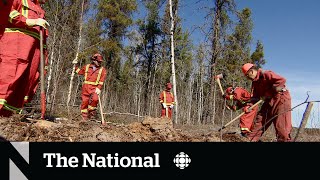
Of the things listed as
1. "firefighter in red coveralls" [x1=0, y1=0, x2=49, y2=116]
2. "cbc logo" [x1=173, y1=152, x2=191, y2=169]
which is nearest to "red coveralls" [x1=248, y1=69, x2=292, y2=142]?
"cbc logo" [x1=173, y1=152, x2=191, y2=169]

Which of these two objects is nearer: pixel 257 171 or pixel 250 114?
pixel 257 171

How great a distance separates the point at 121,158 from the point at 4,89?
281 cm

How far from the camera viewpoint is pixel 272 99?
592 centimetres

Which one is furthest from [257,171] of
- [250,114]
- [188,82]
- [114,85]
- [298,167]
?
[188,82]

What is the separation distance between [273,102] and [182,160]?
13.1ft

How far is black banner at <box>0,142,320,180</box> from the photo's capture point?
7.24 feet

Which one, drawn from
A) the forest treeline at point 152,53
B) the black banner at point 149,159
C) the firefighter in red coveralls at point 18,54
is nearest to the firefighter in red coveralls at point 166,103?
the forest treeline at point 152,53

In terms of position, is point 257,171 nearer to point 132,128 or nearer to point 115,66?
point 132,128

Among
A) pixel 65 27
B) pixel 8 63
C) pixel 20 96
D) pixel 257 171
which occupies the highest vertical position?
pixel 65 27

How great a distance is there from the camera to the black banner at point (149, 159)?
221 cm

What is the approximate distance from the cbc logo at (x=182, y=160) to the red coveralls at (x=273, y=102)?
10.4 ft

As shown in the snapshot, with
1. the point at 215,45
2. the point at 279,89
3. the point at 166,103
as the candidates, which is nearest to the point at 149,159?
the point at 279,89

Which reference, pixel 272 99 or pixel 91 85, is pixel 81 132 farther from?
pixel 91 85

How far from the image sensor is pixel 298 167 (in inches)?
93.8
